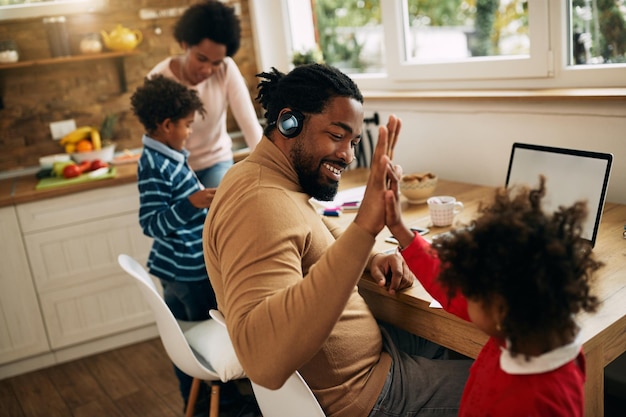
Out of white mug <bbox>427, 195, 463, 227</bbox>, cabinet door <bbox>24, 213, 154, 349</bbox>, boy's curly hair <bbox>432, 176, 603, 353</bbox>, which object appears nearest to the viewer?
boy's curly hair <bbox>432, 176, 603, 353</bbox>

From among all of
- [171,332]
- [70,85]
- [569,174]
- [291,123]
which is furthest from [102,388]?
[569,174]

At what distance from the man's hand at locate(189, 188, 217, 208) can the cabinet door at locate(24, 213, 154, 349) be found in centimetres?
109

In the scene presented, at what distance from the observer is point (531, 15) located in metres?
2.17

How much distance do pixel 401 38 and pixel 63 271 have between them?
1.90 metres

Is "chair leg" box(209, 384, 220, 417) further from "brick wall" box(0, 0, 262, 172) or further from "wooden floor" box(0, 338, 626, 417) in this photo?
"brick wall" box(0, 0, 262, 172)

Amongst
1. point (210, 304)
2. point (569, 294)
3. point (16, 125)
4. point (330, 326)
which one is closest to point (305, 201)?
point (330, 326)

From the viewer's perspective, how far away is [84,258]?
9.81 ft

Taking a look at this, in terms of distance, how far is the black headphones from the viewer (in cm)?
133

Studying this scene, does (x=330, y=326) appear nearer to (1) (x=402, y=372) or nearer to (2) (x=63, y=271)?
(1) (x=402, y=372)

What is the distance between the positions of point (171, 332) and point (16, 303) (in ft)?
4.73

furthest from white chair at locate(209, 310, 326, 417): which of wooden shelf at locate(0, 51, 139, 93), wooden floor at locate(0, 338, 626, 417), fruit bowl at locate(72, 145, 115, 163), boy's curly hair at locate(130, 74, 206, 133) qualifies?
wooden shelf at locate(0, 51, 139, 93)

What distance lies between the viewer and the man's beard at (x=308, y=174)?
53.3 inches

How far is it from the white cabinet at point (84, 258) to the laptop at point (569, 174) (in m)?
1.88

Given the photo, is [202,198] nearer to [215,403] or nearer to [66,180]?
[215,403]
